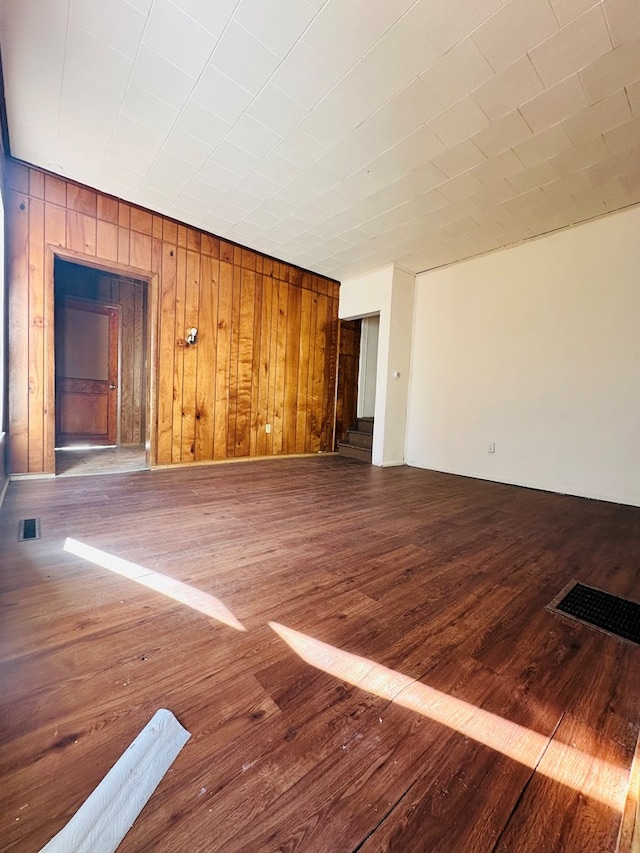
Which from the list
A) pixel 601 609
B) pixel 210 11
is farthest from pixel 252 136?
pixel 601 609

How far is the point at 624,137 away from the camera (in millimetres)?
2494

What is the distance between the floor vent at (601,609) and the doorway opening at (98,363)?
4990mm

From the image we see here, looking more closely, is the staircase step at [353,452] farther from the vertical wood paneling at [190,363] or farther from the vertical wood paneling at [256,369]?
the vertical wood paneling at [190,363]

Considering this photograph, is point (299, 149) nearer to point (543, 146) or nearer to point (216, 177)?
point (216, 177)

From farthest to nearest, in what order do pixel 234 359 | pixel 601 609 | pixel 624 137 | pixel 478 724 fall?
1. pixel 234 359
2. pixel 624 137
3. pixel 601 609
4. pixel 478 724

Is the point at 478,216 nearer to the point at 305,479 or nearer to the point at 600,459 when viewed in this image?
the point at 600,459

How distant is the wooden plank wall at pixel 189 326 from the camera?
10.8ft

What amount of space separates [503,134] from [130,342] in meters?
5.61

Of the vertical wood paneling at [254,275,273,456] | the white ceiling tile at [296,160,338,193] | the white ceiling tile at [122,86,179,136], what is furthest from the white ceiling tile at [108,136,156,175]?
the vertical wood paneling at [254,275,273,456]

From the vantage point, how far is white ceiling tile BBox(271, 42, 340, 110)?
2.02m

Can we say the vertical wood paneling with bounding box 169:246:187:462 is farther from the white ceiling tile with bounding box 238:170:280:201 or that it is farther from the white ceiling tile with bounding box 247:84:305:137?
the white ceiling tile with bounding box 247:84:305:137

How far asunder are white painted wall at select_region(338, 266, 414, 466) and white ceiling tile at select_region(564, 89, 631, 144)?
2.58 metres

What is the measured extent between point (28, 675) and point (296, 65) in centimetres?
320

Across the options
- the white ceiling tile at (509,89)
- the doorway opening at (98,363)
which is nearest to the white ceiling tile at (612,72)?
the white ceiling tile at (509,89)
